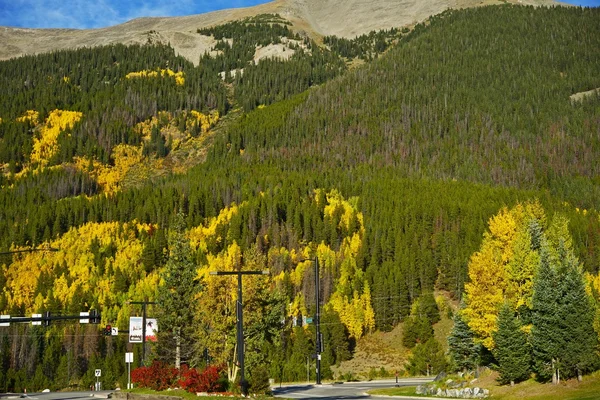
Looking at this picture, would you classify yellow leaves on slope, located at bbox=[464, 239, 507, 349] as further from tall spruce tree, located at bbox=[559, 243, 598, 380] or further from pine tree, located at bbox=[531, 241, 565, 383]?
tall spruce tree, located at bbox=[559, 243, 598, 380]

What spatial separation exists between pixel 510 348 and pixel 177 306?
96.3 ft

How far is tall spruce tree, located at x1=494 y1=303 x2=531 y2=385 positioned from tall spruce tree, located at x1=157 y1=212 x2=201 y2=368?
27.4 metres

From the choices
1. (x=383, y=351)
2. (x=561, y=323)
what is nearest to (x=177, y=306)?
(x=561, y=323)

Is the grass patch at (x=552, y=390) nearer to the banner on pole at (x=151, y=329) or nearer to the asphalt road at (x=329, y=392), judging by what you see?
the asphalt road at (x=329, y=392)

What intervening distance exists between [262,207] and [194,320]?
4998 inches

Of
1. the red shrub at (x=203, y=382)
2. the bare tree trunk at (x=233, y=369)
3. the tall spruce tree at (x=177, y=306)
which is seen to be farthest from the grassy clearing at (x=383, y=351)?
the red shrub at (x=203, y=382)

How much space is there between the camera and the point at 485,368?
5806 centimetres

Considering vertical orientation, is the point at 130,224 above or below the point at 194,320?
above

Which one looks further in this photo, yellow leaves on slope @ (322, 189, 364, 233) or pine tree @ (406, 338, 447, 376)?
yellow leaves on slope @ (322, 189, 364, 233)

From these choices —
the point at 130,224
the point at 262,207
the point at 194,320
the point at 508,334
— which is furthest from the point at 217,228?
the point at 508,334

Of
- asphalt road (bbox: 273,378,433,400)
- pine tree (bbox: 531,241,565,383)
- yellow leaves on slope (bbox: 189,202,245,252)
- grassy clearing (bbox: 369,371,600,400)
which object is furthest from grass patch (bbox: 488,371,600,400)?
yellow leaves on slope (bbox: 189,202,245,252)

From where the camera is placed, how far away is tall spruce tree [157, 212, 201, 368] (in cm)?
6378

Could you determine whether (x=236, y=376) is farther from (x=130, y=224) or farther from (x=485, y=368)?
(x=130, y=224)

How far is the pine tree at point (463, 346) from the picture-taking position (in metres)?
60.5
